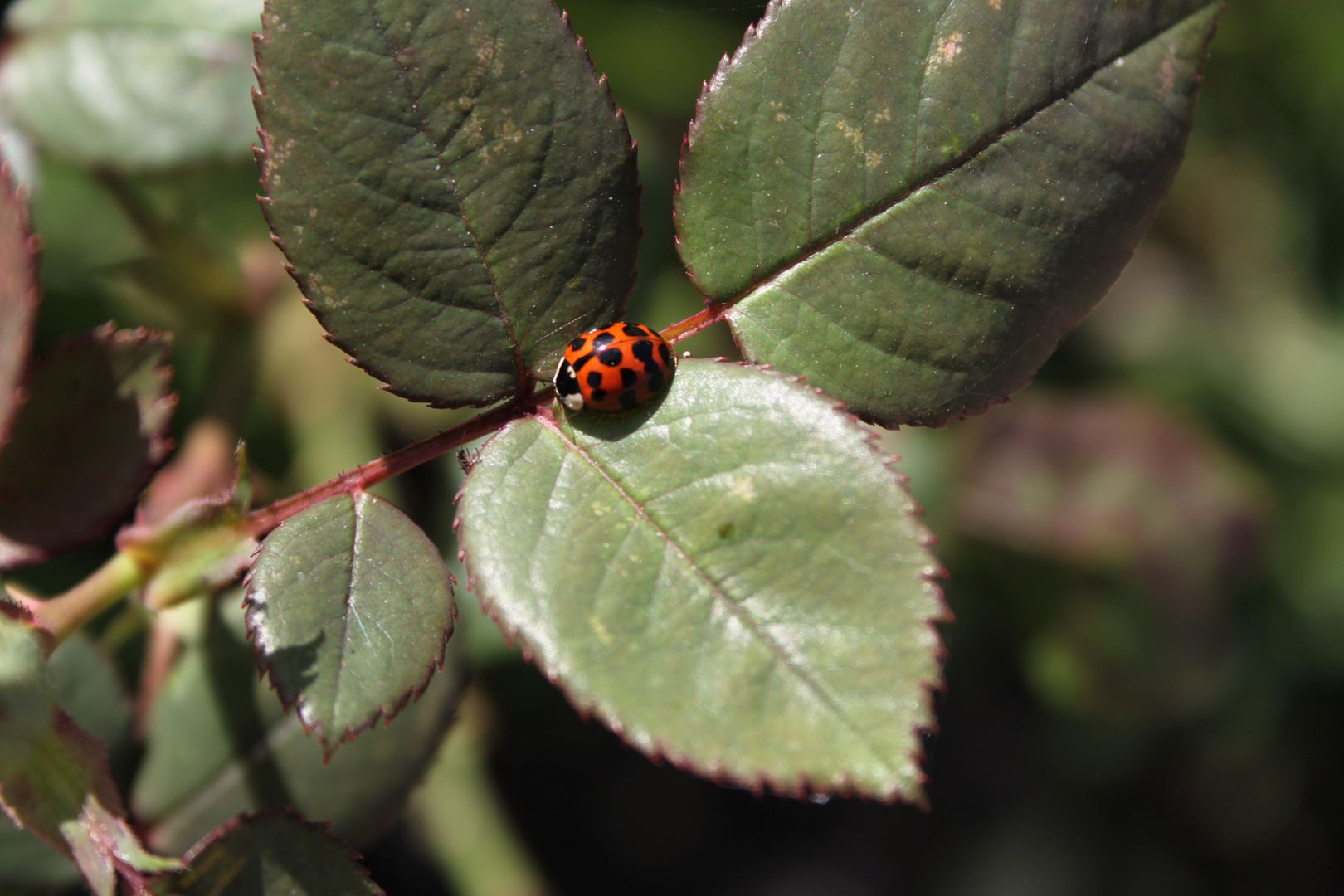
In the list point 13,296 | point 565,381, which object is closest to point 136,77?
point 13,296

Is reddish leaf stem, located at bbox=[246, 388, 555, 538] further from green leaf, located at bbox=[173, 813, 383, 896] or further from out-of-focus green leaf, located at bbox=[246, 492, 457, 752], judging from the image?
green leaf, located at bbox=[173, 813, 383, 896]

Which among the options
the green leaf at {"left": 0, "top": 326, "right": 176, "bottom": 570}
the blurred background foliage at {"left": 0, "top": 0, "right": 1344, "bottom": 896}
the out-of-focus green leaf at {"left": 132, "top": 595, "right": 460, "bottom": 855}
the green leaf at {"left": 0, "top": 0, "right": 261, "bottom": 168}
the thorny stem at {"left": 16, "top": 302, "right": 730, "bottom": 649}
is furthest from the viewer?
the blurred background foliage at {"left": 0, "top": 0, "right": 1344, "bottom": 896}

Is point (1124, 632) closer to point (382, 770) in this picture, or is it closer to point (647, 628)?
point (382, 770)

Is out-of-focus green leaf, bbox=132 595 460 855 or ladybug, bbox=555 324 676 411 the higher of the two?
ladybug, bbox=555 324 676 411

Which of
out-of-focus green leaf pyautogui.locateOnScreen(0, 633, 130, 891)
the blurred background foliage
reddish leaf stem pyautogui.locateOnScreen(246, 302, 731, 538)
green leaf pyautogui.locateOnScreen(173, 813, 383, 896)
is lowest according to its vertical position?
the blurred background foliage

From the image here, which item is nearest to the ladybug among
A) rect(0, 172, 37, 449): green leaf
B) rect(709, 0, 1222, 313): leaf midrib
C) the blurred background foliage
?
rect(709, 0, 1222, 313): leaf midrib

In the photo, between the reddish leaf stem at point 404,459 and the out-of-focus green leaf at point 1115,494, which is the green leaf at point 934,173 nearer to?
the reddish leaf stem at point 404,459

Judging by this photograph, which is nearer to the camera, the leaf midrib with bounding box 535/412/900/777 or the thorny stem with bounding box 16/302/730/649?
the leaf midrib with bounding box 535/412/900/777
